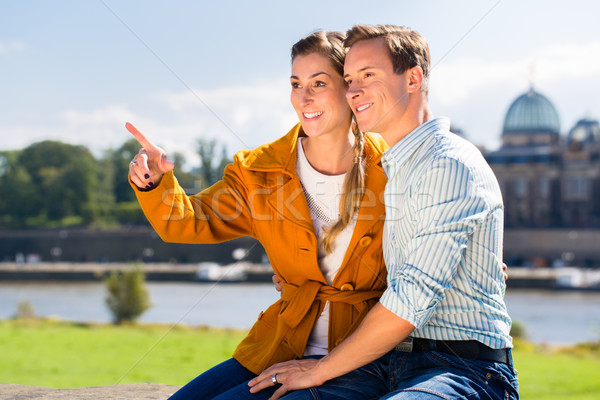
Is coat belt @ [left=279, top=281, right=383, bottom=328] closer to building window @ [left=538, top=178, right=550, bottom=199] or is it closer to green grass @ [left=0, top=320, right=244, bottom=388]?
green grass @ [left=0, top=320, right=244, bottom=388]

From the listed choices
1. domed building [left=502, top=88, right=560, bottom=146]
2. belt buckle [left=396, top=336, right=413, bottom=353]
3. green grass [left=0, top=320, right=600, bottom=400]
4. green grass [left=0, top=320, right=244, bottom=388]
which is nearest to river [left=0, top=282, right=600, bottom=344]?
green grass [left=0, top=320, right=244, bottom=388]

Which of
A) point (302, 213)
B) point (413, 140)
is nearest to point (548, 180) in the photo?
point (302, 213)

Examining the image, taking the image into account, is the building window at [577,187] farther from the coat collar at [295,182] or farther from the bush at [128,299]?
the coat collar at [295,182]

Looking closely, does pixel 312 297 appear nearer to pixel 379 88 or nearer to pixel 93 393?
pixel 379 88

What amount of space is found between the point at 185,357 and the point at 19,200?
104 ft

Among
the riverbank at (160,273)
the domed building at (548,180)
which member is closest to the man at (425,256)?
the riverbank at (160,273)

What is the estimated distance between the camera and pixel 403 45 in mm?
1308

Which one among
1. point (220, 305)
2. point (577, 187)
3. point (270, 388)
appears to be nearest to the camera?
point (270, 388)

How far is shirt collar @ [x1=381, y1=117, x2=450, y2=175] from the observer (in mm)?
1257

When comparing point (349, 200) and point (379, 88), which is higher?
point (379, 88)

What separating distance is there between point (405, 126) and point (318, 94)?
0.29m

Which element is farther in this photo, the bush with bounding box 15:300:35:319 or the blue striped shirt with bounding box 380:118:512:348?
the bush with bounding box 15:300:35:319

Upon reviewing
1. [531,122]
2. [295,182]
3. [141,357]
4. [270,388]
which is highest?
[531,122]

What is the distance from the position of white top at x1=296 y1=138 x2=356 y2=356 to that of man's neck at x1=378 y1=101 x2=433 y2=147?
0.73 feet
